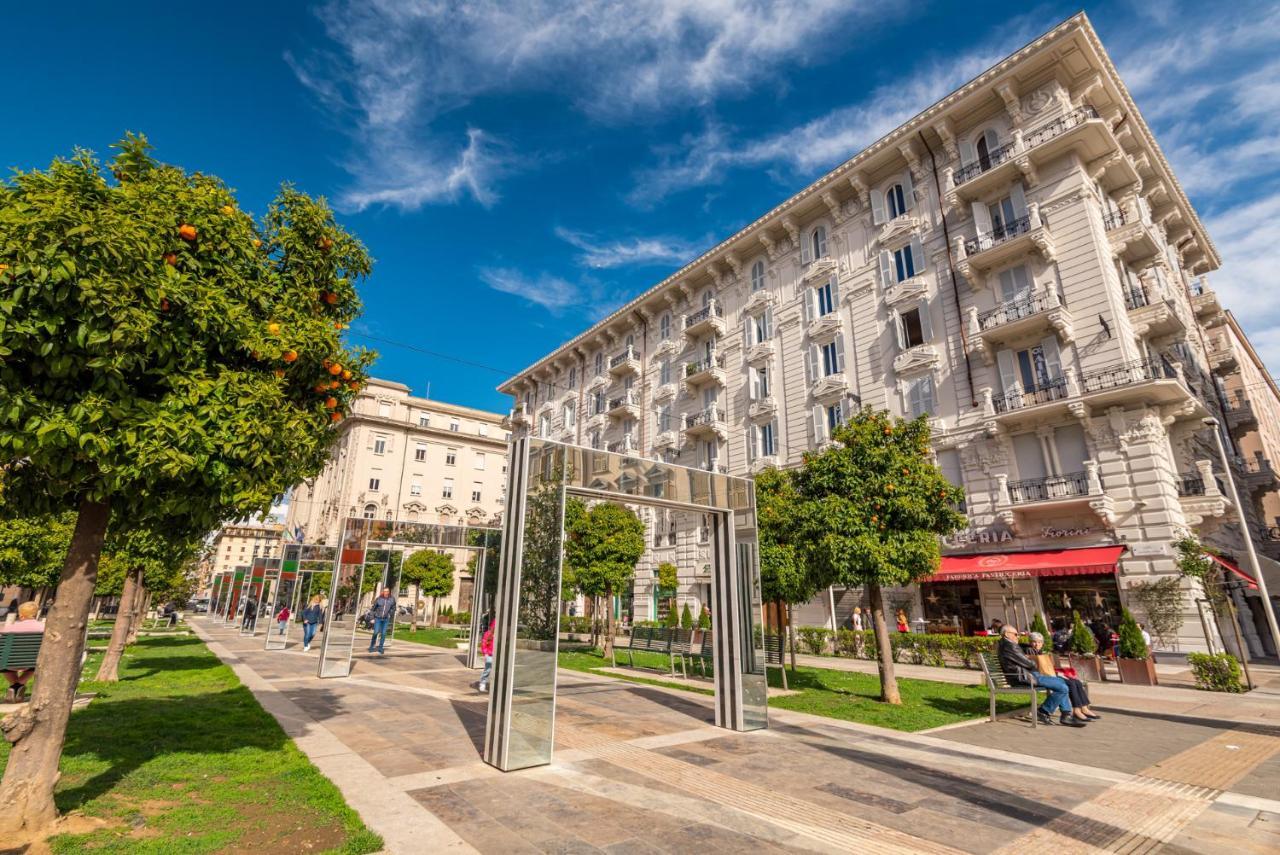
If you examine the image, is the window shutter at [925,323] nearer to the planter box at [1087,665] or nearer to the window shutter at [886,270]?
the window shutter at [886,270]

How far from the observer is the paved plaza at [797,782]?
16.0ft

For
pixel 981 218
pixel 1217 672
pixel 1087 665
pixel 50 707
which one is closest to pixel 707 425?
pixel 981 218

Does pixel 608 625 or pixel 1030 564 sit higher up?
pixel 1030 564

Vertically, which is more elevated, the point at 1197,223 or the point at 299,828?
the point at 1197,223

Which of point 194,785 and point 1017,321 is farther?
point 1017,321

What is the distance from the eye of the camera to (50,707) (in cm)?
469

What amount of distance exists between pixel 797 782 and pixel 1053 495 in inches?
684

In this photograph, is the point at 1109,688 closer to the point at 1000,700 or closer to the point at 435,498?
the point at 1000,700

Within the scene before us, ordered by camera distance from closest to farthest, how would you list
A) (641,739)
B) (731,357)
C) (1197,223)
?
(641,739)
(1197,223)
(731,357)

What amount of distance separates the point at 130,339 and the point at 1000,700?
1457cm

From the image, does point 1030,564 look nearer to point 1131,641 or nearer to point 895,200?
point 1131,641

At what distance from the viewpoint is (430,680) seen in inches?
544

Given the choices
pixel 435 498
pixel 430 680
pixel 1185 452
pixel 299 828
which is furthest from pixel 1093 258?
pixel 435 498

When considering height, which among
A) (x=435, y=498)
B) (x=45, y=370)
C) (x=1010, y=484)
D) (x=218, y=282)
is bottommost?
(x=45, y=370)
